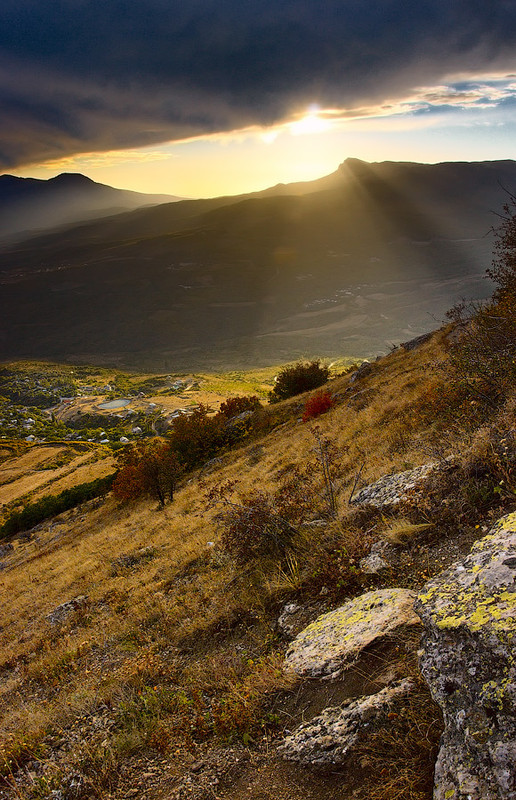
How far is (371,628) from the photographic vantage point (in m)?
3.67

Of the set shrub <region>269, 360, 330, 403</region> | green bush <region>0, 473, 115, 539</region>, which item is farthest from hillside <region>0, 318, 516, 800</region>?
shrub <region>269, 360, 330, 403</region>

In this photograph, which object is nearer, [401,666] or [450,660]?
[450,660]

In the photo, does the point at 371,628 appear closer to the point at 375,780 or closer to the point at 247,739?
the point at 375,780

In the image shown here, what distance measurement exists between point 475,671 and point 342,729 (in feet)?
4.40

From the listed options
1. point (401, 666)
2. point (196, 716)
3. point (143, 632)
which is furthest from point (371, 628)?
point (143, 632)

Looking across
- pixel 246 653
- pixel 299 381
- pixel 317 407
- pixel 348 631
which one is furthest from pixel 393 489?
pixel 299 381

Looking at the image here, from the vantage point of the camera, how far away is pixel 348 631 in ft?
12.7

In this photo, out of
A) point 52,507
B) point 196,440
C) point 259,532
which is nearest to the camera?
point 259,532

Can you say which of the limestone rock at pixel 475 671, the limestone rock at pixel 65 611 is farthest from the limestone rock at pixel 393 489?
the limestone rock at pixel 65 611

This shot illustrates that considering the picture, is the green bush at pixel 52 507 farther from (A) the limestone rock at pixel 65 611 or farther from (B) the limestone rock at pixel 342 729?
(B) the limestone rock at pixel 342 729

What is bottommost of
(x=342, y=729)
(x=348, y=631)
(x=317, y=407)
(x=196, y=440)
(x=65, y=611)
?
(x=196, y=440)

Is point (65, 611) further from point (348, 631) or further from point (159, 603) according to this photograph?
point (348, 631)

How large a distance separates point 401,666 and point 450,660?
0.91 meters

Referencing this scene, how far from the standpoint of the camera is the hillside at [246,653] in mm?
3225
